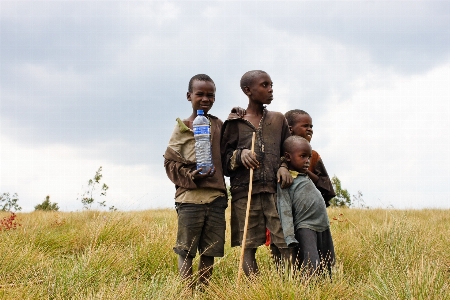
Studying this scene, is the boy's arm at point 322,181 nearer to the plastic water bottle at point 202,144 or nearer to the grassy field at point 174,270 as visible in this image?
the grassy field at point 174,270

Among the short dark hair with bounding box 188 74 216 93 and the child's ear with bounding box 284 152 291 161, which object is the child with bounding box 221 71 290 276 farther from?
the short dark hair with bounding box 188 74 216 93

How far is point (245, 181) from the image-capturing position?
3924 millimetres

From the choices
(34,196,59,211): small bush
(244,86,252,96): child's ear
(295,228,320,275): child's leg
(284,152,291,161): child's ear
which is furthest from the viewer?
(34,196,59,211): small bush

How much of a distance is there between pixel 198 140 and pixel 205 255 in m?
1.07

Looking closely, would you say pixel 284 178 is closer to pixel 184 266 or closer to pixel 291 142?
pixel 291 142

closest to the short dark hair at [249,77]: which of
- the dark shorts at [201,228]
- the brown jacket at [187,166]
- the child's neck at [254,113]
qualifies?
the child's neck at [254,113]

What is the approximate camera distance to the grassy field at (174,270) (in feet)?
10.5

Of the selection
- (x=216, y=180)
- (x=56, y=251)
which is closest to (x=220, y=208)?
(x=216, y=180)

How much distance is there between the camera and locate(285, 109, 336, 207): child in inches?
165

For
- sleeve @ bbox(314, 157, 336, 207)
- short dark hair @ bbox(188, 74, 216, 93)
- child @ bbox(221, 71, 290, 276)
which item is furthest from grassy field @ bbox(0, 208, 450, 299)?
short dark hair @ bbox(188, 74, 216, 93)

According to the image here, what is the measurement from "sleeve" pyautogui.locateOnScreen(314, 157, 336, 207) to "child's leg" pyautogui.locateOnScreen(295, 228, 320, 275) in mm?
538

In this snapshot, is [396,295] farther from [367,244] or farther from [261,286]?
[367,244]

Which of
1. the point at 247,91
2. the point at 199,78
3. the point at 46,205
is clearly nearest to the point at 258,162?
the point at 247,91

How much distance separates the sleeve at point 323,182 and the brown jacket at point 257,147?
43 centimetres
